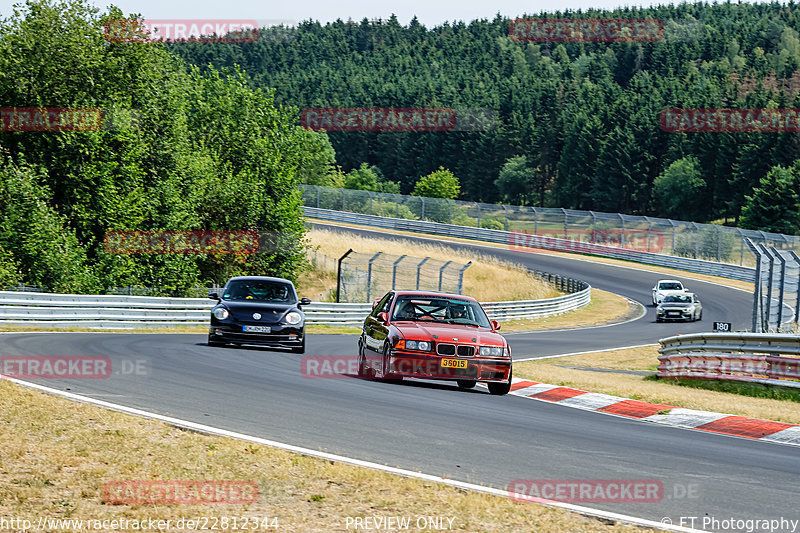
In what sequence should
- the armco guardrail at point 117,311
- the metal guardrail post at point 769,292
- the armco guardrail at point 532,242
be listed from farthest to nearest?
the armco guardrail at point 532,242
the armco guardrail at point 117,311
the metal guardrail post at point 769,292

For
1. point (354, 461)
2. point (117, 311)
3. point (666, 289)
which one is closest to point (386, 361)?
point (354, 461)

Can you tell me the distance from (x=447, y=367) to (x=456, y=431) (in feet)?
10.7

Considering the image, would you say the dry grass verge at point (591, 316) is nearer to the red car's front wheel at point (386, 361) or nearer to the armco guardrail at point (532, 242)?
the armco guardrail at point (532, 242)

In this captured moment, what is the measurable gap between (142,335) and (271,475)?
51.5 ft

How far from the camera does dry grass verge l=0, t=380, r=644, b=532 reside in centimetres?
595

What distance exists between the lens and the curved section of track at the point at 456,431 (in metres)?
7.32

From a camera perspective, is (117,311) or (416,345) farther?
(117,311)

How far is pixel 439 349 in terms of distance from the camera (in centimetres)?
1256

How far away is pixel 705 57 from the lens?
6142 inches

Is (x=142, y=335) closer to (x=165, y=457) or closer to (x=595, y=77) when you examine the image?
(x=165, y=457)

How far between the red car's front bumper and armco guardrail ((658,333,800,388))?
587 cm

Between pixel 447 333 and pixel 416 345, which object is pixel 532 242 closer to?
pixel 447 333

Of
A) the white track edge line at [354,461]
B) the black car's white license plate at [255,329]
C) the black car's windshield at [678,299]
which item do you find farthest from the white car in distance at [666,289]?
the white track edge line at [354,461]

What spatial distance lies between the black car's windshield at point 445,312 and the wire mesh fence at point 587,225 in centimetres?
4073
